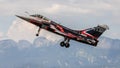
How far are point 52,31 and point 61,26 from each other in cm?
364

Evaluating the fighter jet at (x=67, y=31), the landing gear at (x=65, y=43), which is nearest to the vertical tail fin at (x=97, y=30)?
the fighter jet at (x=67, y=31)

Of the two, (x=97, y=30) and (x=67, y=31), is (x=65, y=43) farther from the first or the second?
(x=97, y=30)

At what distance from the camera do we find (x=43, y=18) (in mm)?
106375

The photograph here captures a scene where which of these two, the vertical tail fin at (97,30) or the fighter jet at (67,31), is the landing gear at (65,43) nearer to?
the fighter jet at (67,31)

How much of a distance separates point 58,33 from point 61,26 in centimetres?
305

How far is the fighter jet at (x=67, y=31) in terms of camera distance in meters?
103

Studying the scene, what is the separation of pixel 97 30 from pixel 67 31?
7932 mm

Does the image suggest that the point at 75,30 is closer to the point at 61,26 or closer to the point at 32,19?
the point at 61,26

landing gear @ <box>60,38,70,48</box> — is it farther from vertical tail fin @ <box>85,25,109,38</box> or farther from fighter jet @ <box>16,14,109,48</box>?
vertical tail fin @ <box>85,25,109,38</box>

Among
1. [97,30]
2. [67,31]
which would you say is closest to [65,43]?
[67,31]

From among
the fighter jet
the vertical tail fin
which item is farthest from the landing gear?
the vertical tail fin

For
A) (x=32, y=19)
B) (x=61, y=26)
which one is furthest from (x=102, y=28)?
(x=32, y=19)

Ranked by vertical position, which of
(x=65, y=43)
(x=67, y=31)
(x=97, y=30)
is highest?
(x=97, y=30)

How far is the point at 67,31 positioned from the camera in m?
105
